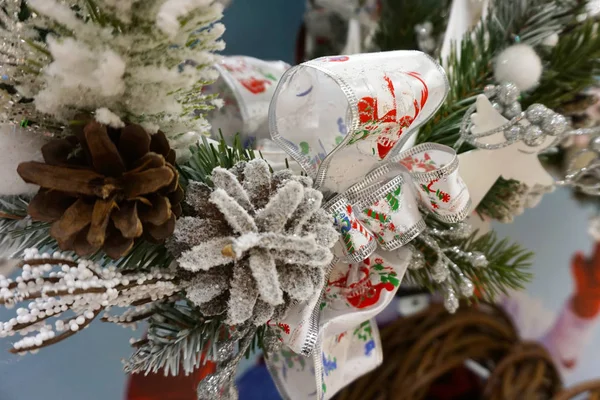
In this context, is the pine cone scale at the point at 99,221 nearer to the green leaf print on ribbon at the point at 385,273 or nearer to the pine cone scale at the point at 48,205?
the pine cone scale at the point at 48,205

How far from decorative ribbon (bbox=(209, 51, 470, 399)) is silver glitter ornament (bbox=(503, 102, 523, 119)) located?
8cm

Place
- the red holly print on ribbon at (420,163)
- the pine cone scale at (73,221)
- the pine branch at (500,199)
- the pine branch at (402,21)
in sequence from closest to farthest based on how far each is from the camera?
the pine cone scale at (73,221)
the red holly print on ribbon at (420,163)
the pine branch at (500,199)
the pine branch at (402,21)

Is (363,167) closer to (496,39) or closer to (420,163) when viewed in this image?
(420,163)

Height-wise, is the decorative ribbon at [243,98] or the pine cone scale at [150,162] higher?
the decorative ribbon at [243,98]

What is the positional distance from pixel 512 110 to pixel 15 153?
15.2 inches

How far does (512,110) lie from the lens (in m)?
0.39

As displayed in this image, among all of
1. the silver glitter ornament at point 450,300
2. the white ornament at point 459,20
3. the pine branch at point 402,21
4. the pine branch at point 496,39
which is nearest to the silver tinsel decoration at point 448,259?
the silver glitter ornament at point 450,300

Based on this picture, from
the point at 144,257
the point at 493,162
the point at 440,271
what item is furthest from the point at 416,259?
the point at 144,257

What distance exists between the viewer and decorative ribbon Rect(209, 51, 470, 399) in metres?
0.31

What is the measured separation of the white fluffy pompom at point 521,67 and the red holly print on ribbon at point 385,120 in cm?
14

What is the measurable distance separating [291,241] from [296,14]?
565 millimetres

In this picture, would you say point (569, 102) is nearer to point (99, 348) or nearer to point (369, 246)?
point (369, 246)

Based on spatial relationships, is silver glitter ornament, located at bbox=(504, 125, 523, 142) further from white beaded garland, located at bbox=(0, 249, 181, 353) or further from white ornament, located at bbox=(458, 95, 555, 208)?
white beaded garland, located at bbox=(0, 249, 181, 353)

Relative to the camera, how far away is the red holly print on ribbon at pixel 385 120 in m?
0.30
